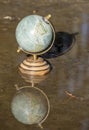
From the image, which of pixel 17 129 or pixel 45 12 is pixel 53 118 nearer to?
pixel 17 129

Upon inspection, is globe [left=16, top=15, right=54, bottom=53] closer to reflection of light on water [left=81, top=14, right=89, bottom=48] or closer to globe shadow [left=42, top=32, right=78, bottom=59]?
globe shadow [left=42, top=32, right=78, bottom=59]

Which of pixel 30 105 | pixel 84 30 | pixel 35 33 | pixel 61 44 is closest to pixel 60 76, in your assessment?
pixel 35 33

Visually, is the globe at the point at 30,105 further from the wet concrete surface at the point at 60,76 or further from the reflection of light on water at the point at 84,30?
the reflection of light on water at the point at 84,30

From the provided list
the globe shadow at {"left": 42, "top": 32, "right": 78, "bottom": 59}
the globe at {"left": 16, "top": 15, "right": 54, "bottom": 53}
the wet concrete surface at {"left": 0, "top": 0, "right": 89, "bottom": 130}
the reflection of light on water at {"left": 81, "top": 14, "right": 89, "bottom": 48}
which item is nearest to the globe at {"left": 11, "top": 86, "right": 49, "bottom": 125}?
the wet concrete surface at {"left": 0, "top": 0, "right": 89, "bottom": 130}

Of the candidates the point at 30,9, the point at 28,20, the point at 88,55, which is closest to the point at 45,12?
the point at 30,9

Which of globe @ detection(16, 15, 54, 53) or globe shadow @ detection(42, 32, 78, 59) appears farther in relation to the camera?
globe shadow @ detection(42, 32, 78, 59)

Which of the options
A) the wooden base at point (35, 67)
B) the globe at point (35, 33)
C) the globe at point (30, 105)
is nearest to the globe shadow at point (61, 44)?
the wooden base at point (35, 67)
